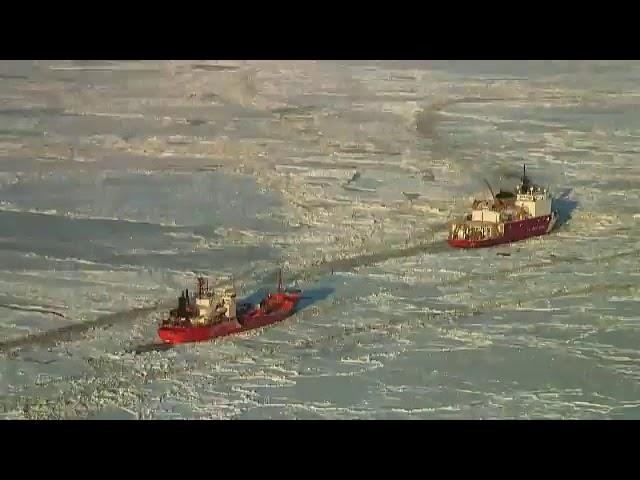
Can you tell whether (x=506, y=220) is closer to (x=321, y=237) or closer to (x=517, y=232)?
(x=517, y=232)

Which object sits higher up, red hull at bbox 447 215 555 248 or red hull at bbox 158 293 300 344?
red hull at bbox 447 215 555 248

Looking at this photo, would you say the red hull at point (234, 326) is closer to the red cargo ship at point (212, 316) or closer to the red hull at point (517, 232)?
the red cargo ship at point (212, 316)

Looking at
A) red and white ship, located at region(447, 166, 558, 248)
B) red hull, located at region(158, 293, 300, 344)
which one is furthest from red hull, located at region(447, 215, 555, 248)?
red hull, located at region(158, 293, 300, 344)

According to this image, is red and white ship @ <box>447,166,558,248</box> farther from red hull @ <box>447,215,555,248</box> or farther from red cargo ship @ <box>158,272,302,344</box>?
red cargo ship @ <box>158,272,302,344</box>

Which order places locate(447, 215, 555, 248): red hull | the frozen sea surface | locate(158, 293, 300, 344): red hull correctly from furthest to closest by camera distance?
locate(447, 215, 555, 248): red hull, locate(158, 293, 300, 344): red hull, the frozen sea surface

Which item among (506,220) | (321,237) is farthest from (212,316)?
(506,220)

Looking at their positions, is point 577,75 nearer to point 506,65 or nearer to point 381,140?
point 506,65

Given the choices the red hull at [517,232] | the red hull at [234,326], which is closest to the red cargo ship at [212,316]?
the red hull at [234,326]
